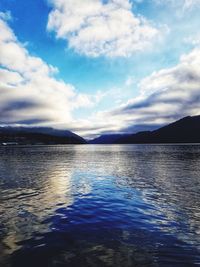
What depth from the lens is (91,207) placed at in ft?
87.0

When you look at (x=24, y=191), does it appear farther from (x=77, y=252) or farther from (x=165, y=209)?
(x=77, y=252)

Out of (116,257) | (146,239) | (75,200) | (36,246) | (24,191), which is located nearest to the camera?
(116,257)

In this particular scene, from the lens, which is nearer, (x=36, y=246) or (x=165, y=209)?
(x=36, y=246)

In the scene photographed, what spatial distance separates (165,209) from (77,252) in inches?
497

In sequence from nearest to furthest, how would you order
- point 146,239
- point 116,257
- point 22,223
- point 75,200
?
point 116,257
point 146,239
point 22,223
point 75,200

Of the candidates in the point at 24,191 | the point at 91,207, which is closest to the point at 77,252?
the point at 91,207

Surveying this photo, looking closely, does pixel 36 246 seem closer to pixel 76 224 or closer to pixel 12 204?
pixel 76 224

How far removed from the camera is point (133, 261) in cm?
1369

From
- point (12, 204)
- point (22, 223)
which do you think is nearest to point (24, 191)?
point (12, 204)

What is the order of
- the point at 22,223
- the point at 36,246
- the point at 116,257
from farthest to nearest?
the point at 22,223
the point at 36,246
the point at 116,257

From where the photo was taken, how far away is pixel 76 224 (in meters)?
20.5

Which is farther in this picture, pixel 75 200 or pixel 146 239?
pixel 75 200

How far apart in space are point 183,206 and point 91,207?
9.52 metres

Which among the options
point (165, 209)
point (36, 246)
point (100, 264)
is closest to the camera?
point (100, 264)
